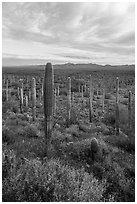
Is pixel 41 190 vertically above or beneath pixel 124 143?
above

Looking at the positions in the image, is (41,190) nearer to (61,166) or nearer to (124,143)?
(61,166)

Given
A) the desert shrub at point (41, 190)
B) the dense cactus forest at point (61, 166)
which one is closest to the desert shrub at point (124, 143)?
the dense cactus forest at point (61, 166)

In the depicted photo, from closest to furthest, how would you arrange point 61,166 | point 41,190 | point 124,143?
point 41,190 < point 61,166 < point 124,143

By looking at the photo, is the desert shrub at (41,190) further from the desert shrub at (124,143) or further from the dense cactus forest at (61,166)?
the desert shrub at (124,143)

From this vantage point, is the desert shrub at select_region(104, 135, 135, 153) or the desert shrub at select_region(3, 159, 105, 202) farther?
the desert shrub at select_region(104, 135, 135, 153)

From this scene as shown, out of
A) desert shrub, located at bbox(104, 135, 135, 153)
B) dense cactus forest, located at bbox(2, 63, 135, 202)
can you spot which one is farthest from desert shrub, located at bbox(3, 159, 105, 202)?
desert shrub, located at bbox(104, 135, 135, 153)

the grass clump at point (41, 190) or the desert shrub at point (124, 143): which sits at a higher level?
the grass clump at point (41, 190)

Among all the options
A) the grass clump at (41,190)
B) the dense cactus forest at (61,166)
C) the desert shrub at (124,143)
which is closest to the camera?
the grass clump at (41,190)

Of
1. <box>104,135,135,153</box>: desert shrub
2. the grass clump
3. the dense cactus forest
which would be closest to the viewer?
the grass clump

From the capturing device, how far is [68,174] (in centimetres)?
502

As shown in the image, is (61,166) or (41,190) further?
(61,166)

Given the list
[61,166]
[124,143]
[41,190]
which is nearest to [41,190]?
[41,190]

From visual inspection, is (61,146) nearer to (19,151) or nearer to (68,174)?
(19,151)

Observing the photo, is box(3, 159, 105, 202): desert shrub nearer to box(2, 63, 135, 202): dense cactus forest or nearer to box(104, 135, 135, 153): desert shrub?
box(2, 63, 135, 202): dense cactus forest
